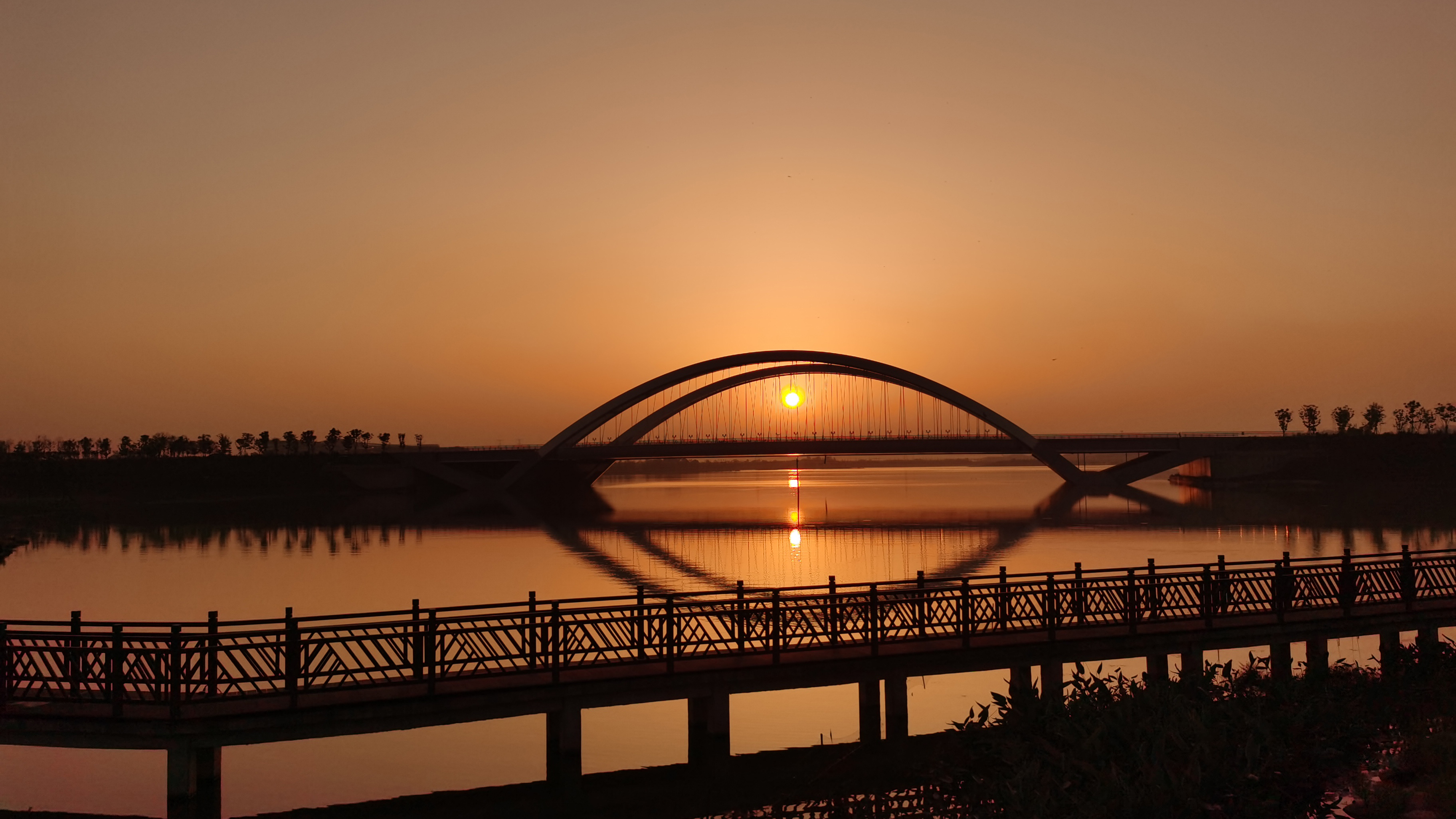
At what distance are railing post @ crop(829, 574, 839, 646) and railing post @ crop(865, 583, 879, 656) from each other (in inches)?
16.9

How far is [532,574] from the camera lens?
1651 inches

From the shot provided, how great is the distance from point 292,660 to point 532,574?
2950 cm

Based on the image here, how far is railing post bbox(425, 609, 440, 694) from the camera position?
1301 centimetres

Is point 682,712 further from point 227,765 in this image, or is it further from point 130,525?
point 130,525

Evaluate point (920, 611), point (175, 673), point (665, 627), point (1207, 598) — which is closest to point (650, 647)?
point (665, 627)

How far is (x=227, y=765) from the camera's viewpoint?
1563 centimetres

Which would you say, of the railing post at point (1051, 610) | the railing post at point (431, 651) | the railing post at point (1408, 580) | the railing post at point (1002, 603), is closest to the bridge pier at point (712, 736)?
the railing post at point (431, 651)

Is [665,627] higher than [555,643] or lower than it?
lower

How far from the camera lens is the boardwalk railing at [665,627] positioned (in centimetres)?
1267

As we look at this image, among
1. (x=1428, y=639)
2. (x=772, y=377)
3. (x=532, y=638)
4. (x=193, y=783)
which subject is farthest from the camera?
(x=772, y=377)

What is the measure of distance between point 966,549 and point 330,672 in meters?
42.9

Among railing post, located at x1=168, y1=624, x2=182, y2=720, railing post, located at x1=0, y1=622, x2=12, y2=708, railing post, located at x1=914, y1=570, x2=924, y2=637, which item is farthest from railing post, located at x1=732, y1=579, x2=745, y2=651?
railing post, located at x1=0, y1=622, x2=12, y2=708

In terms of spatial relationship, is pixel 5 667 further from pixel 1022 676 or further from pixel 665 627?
pixel 1022 676

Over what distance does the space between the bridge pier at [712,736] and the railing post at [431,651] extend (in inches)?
138
